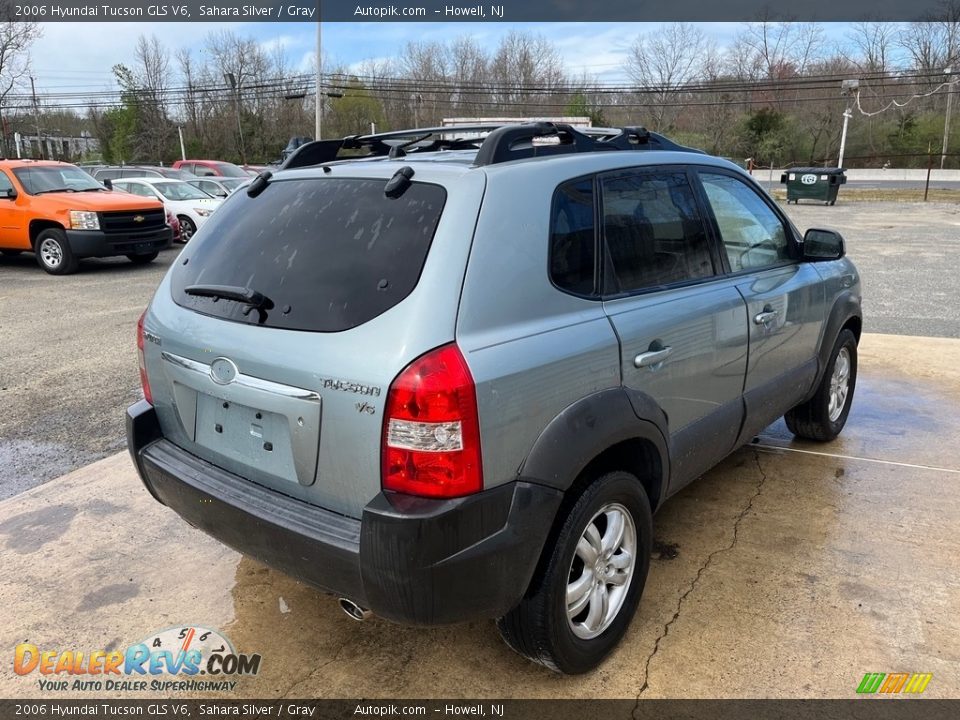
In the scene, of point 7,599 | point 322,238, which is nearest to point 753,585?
point 322,238

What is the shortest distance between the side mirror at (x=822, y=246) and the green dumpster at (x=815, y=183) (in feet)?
84.2

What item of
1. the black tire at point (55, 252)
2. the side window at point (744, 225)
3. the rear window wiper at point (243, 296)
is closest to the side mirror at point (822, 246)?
the side window at point (744, 225)

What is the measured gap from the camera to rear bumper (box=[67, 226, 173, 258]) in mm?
11484

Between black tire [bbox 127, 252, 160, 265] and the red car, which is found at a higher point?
the red car

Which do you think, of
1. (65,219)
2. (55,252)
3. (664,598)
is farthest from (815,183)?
(664,598)

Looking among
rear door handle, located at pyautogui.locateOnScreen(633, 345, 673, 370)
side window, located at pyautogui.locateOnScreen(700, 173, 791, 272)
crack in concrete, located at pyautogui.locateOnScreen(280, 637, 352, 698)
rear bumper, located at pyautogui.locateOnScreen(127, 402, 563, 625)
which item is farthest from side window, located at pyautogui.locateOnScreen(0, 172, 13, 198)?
rear door handle, located at pyautogui.locateOnScreen(633, 345, 673, 370)

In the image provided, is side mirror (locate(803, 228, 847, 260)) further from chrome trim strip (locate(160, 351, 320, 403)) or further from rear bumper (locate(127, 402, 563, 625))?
chrome trim strip (locate(160, 351, 320, 403))

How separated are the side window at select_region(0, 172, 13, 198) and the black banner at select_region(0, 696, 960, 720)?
12230 millimetres

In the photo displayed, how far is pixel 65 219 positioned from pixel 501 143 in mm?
11489

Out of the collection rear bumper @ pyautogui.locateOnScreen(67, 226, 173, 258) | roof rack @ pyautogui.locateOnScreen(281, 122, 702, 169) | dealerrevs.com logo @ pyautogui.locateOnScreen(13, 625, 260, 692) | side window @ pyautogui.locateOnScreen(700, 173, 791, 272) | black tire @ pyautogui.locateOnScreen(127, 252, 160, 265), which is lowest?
dealerrevs.com logo @ pyautogui.locateOnScreen(13, 625, 260, 692)

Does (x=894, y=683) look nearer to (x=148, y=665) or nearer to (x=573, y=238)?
(x=573, y=238)

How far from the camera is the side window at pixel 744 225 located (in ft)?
10.9

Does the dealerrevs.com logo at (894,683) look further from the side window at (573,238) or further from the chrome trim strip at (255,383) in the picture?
the chrome trim strip at (255,383)

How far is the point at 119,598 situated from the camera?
2930 mm
